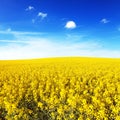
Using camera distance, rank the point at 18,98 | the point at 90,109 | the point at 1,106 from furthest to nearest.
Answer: the point at 18,98
the point at 1,106
the point at 90,109

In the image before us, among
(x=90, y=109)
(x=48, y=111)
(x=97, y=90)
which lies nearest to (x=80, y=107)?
(x=90, y=109)

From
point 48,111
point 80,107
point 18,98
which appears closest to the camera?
point 80,107

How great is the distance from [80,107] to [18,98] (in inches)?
147

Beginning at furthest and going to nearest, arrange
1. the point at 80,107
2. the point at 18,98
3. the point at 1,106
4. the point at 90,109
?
the point at 18,98, the point at 1,106, the point at 80,107, the point at 90,109

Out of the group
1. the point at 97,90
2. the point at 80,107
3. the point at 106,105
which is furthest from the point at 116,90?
the point at 80,107

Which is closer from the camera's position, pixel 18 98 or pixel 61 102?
pixel 61 102

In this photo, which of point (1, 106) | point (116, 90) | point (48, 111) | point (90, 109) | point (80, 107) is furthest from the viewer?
point (116, 90)

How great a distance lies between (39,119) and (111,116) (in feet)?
9.95

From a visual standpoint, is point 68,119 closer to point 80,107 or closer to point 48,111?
point 80,107

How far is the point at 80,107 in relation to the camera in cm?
960

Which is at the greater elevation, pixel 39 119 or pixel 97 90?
pixel 97 90

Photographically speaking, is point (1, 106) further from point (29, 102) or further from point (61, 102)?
point (61, 102)

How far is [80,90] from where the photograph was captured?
1354 centimetres

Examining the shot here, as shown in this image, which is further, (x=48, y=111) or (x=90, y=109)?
(x=48, y=111)
